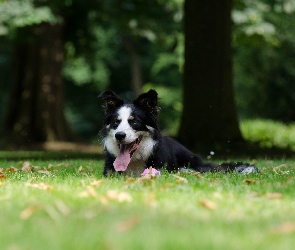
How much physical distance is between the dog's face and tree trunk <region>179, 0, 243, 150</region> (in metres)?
6.82

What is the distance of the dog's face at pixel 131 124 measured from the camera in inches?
309

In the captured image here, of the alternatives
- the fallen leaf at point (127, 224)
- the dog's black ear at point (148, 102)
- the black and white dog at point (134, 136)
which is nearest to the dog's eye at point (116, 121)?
the black and white dog at point (134, 136)

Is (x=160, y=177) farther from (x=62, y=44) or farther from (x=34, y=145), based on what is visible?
(x=62, y=44)

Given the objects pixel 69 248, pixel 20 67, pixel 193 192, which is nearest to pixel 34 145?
pixel 20 67

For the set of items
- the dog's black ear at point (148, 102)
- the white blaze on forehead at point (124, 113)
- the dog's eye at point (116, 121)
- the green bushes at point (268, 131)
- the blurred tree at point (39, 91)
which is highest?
the dog's black ear at point (148, 102)

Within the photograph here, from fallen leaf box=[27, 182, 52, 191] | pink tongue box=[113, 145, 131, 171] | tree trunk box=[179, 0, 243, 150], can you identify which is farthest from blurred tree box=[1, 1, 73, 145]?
fallen leaf box=[27, 182, 52, 191]

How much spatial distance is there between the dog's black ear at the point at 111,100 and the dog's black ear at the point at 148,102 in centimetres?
21

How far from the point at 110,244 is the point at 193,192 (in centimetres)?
229

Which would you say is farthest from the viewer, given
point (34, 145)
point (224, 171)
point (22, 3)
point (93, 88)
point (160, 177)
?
point (93, 88)

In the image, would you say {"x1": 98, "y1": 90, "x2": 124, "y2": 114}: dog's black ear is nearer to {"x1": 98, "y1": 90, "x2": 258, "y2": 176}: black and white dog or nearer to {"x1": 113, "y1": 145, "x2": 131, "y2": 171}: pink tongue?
{"x1": 98, "y1": 90, "x2": 258, "y2": 176}: black and white dog

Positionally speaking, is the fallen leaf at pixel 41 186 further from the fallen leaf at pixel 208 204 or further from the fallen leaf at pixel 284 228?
the fallen leaf at pixel 284 228

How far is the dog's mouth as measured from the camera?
7.92 meters

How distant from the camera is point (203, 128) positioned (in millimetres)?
14922

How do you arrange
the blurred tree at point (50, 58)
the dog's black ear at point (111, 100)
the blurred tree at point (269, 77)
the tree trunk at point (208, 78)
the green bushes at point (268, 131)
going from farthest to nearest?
1. the blurred tree at point (269, 77)
2. the blurred tree at point (50, 58)
3. the green bushes at point (268, 131)
4. the tree trunk at point (208, 78)
5. the dog's black ear at point (111, 100)
